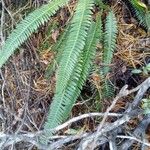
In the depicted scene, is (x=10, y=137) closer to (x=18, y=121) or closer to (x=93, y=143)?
(x=18, y=121)

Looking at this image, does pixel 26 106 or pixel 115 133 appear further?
pixel 26 106

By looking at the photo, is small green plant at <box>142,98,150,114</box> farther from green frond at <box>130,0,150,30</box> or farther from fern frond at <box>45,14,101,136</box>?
green frond at <box>130,0,150,30</box>

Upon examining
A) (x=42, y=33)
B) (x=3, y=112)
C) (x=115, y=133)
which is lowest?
(x=115, y=133)

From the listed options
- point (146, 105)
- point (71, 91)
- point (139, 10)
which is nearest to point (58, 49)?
point (71, 91)

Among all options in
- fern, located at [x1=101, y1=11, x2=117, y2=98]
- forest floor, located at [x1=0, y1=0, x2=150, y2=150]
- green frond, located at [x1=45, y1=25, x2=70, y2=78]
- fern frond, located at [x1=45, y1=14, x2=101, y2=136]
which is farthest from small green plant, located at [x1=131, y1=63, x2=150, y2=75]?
green frond, located at [x1=45, y1=25, x2=70, y2=78]

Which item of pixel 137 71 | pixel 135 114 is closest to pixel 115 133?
pixel 135 114

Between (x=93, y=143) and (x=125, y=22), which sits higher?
(x=125, y=22)

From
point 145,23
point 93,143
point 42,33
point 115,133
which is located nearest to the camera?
point 93,143
